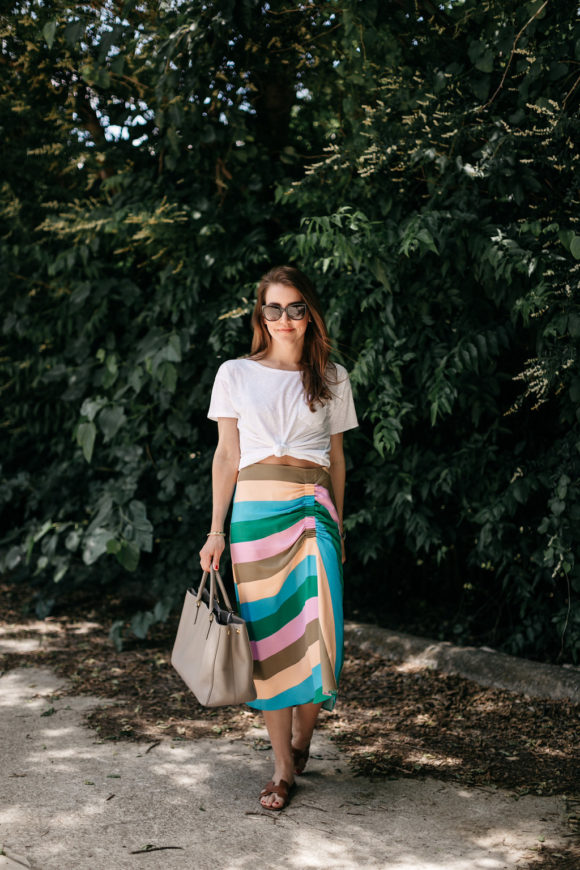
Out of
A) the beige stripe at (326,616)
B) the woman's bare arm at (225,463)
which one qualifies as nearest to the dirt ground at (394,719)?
the beige stripe at (326,616)

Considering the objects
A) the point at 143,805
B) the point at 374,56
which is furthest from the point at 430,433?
the point at 143,805

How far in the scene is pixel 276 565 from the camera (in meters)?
3.01

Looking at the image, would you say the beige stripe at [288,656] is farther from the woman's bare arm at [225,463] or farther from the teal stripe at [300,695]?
the woman's bare arm at [225,463]

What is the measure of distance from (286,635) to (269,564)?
0.27 m

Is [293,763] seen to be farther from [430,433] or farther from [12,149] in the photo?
[12,149]

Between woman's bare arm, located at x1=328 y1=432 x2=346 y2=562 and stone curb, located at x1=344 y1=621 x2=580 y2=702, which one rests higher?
woman's bare arm, located at x1=328 y1=432 x2=346 y2=562

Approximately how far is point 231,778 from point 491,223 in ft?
8.43

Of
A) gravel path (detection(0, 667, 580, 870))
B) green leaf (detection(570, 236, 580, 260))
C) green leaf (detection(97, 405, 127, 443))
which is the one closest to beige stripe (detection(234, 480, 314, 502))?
gravel path (detection(0, 667, 580, 870))

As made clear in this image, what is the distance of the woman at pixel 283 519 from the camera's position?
3.00 metres

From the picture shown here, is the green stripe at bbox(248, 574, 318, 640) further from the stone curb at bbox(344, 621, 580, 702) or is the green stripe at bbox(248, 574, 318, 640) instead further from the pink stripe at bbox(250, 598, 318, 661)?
the stone curb at bbox(344, 621, 580, 702)

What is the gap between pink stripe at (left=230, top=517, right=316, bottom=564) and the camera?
3.01 m

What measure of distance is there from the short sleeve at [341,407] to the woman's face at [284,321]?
0.76ft

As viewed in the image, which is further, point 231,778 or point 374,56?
point 374,56

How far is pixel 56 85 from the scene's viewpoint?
4891 mm
